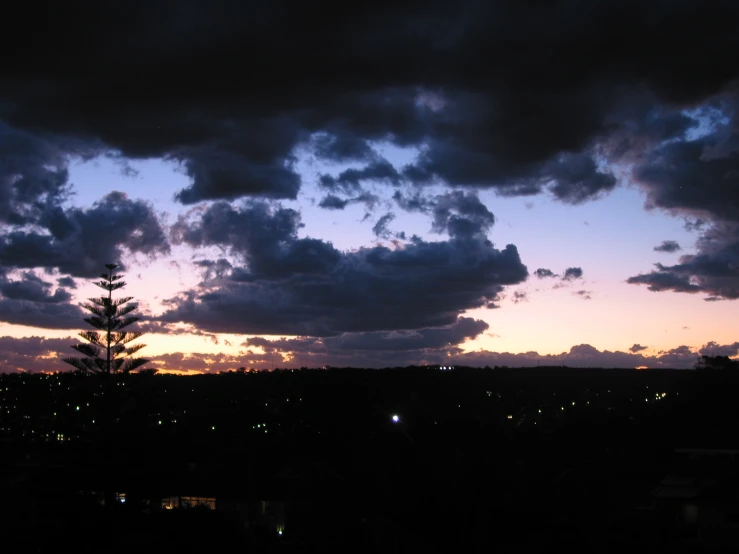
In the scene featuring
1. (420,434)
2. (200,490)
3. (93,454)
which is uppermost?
(420,434)

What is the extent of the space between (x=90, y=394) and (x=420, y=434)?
22885 mm

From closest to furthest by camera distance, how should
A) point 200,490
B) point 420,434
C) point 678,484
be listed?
point 420,434 < point 678,484 < point 200,490

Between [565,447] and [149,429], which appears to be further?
[565,447]

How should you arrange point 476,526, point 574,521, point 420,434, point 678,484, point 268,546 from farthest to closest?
point 678,484 < point 268,546 < point 420,434 < point 574,521 < point 476,526

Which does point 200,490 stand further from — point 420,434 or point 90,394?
point 420,434

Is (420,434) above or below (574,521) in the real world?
above

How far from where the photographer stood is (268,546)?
20156 mm

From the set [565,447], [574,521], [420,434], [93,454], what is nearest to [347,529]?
[420,434]

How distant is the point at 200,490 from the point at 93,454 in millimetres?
8332

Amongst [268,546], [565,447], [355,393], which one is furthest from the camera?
[355,393]

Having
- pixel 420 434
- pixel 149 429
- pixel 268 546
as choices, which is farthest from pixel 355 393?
pixel 420 434

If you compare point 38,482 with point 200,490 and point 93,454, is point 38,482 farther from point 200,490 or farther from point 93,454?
point 200,490

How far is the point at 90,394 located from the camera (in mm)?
32375

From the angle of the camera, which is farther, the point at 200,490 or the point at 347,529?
the point at 200,490
